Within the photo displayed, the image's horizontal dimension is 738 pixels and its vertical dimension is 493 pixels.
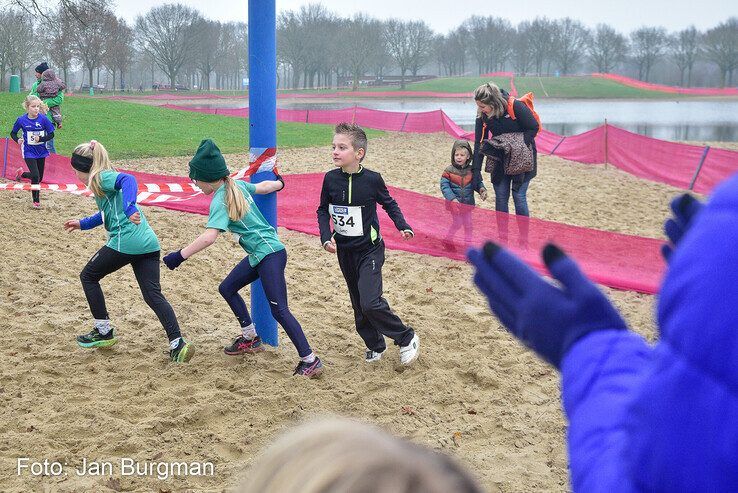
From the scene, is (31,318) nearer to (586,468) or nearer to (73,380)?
(73,380)

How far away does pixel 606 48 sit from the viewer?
8781cm

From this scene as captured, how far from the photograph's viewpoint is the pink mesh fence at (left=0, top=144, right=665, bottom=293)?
762 centimetres

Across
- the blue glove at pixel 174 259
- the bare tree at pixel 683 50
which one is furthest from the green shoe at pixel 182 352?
the bare tree at pixel 683 50

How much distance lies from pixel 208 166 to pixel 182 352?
144 centimetres

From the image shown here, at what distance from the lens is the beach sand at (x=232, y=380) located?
14.6 ft

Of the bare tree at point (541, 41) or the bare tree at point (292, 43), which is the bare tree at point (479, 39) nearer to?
the bare tree at point (541, 41)

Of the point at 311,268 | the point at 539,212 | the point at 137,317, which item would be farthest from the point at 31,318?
the point at 539,212

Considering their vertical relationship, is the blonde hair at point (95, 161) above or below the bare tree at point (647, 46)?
below

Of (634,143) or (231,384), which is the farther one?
(634,143)

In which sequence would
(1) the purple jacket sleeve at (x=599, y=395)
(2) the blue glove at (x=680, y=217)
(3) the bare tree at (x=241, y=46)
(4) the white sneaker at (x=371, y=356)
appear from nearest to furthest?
1. (1) the purple jacket sleeve at (x=599, y=395)
2. (2) the blue glove at (x=680, y=217)
3. (4) the white sneaker at (x=371, y=356)
4. (3) the bare tree at (x=241, y=46)

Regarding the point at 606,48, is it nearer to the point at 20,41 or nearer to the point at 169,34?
the point at 169,34

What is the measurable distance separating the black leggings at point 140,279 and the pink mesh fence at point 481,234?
3.38 meters

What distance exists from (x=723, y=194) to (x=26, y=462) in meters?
Answer: 4.30

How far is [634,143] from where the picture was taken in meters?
17.1
